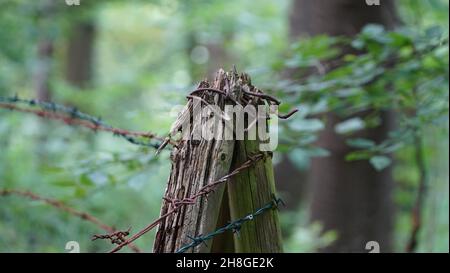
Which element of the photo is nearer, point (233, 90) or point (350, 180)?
point (233, 90)

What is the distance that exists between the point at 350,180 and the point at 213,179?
2.65 meters

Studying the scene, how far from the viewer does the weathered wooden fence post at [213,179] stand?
1.25 metres

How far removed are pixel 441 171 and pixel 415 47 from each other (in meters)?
1.67

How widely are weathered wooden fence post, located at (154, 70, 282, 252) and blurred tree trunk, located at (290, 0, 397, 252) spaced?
7.66 feet

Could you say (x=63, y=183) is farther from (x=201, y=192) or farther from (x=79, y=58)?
(x=79, y=58)

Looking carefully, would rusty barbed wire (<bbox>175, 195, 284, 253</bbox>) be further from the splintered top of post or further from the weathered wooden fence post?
the splintered top of post

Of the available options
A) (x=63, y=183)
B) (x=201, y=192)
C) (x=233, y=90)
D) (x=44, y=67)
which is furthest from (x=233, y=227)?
(x=44, y=67)

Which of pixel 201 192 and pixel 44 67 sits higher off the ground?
pixel 44 67

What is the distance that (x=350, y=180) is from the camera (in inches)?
148

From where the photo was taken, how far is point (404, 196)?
714 cm

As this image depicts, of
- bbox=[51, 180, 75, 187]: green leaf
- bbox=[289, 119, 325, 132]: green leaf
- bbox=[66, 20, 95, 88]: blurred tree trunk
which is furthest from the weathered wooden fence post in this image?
bbox=[66, 20, 95, 88]: blurred tree trunk

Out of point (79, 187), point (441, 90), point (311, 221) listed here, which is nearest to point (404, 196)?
point (311, 221)

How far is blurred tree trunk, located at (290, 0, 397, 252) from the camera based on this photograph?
11.9 ft
